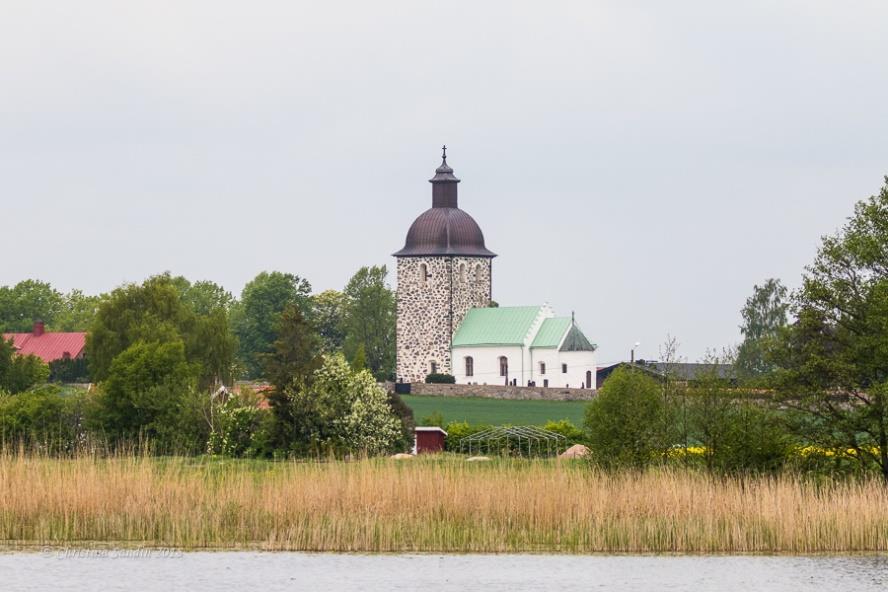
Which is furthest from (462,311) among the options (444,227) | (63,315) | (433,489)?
(433,489)

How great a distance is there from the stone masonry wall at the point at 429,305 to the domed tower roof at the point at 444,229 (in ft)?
1.46

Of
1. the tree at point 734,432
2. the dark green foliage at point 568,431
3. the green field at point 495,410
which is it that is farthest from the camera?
the green field at point 495,410

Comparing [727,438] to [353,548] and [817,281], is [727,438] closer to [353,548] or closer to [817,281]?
[817,281]

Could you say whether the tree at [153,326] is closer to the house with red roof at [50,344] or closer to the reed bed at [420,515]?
the house with red roof at [50,344]

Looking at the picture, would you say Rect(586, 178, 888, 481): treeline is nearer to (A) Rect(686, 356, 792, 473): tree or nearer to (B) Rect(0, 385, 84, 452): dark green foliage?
(A) Rect(686, 356, 792, 473): tree

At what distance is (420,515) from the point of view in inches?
1134

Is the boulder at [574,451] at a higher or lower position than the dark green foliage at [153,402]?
lower

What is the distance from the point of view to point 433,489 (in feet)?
95.4

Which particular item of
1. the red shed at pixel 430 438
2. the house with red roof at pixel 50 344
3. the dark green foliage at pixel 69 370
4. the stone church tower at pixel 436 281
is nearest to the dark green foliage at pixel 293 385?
the red shed at pixel 430 438

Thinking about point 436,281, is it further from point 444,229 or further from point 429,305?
point 444,229

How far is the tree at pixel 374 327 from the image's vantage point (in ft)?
382

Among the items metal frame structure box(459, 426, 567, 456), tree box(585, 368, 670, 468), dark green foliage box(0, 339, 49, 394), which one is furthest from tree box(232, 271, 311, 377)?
tree box(585, 368, 670, 468)

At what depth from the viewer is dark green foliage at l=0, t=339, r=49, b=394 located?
64.2 meters

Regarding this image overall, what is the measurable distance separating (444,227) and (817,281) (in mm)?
68441
